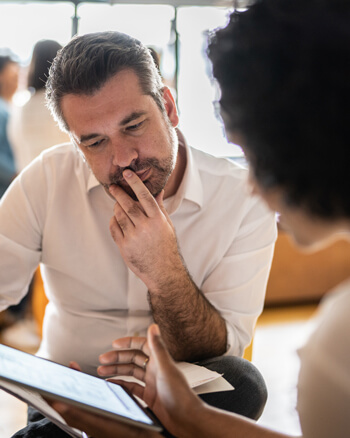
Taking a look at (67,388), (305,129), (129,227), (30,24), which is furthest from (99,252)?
(30,24)

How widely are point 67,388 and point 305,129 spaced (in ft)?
1.71

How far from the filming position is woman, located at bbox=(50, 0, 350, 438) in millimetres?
650

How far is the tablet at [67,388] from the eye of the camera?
811mm

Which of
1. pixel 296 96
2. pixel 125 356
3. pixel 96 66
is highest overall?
pixel 296 96

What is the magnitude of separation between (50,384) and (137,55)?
30.7 inches

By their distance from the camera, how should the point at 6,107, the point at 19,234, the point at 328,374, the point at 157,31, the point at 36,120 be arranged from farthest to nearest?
the point at 157,31 < the point at 6,107 < the point at 36,120 < the point at 19,234 < the point at 328,374

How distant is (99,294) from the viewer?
1435 millimetres

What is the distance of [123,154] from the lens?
1.27m

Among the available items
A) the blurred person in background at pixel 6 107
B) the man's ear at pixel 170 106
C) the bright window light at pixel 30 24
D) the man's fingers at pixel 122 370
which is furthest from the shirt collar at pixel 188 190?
the bright window light at pixel 30 24

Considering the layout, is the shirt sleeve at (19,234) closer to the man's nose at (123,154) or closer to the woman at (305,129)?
the man's nose at (123,154)

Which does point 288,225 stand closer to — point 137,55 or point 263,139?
point 263,139

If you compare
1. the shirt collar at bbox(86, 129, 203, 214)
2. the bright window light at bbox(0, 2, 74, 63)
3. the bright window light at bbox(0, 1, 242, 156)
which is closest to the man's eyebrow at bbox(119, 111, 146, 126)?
the shirt collar at bbox(86, 129, 203, 214)

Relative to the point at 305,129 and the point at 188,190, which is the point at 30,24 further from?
the point at 305,129

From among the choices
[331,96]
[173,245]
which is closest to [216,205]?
[173,245]
